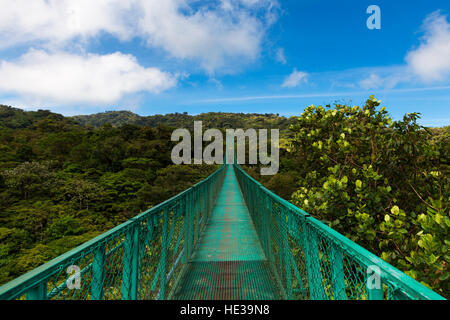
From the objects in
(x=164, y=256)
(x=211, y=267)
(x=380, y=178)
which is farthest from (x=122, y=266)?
(x=380, y=178)

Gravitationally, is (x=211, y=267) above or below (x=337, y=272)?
below

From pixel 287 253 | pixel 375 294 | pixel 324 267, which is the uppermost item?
pixel 375 294

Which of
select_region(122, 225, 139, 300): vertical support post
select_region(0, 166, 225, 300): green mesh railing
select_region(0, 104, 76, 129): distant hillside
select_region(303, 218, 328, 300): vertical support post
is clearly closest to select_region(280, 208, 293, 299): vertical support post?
select_region(303, 218, 328, 300): vertical support post

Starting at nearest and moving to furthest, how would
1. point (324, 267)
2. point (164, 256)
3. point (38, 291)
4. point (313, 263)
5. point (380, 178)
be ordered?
1. point (38, 291)
2. point (324, 267)
3. point (313, 263)
4. point (164, 256)
5. point (380, 178)

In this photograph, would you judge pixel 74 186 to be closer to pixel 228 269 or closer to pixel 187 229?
pixel 187 229

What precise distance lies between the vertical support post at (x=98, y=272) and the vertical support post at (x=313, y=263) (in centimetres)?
138

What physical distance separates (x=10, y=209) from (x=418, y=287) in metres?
31.8

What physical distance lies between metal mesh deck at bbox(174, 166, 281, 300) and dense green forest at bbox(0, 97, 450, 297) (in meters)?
1.15

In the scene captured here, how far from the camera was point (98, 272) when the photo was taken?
144cm

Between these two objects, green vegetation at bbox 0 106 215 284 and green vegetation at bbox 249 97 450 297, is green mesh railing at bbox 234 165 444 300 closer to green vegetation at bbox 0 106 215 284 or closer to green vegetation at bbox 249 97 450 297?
green vegetation at bbox 249 97 450 297

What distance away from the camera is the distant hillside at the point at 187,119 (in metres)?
104

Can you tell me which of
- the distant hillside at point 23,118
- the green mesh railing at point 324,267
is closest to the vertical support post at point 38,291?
the green mesh railing at point 324,267

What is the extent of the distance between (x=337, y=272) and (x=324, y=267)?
8.9 inches

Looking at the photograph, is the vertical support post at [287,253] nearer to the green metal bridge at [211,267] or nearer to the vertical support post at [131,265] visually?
the green metal bridge at [211,267]
